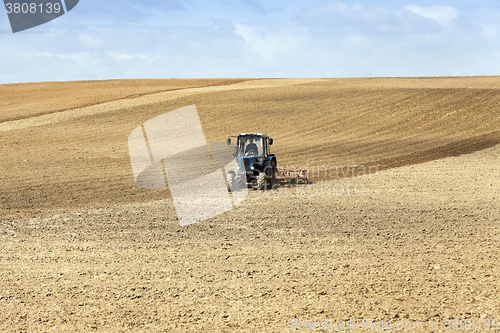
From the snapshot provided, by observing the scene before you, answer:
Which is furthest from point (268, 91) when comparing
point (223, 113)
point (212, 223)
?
point (212, 223)

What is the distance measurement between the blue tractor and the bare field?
4.02 ft

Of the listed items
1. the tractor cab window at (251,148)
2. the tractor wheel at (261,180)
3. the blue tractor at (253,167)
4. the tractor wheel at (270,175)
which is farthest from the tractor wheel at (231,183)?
the tractor wheel at (270,175)

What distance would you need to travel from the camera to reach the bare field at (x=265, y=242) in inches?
277

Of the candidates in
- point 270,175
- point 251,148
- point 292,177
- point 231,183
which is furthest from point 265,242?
point 292,177

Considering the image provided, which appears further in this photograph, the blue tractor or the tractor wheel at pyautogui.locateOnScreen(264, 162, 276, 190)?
the tractor wheel at pyautogui.locateOnScreen(264, 162, 276, 190)

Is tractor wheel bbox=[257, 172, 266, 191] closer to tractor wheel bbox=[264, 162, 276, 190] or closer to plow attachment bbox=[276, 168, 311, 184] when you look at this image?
tractor wheel bbox=[264, 162, 276, 190]

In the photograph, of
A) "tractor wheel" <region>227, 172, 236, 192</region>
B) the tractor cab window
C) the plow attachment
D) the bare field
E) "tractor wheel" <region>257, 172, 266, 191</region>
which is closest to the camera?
the bare field

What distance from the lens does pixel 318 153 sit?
87.3ft

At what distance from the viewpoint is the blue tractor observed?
17688mm

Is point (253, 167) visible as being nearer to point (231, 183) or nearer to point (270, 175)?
point (270, 175)

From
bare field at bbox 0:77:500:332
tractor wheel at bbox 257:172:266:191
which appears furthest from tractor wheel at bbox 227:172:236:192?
bare field at bbox 0:77:500:332

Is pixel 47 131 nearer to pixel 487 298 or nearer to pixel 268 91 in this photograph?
pixel 268 91

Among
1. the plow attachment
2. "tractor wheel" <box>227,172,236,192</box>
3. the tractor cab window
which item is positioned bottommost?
the plow attachment

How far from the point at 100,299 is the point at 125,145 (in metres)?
22.9
